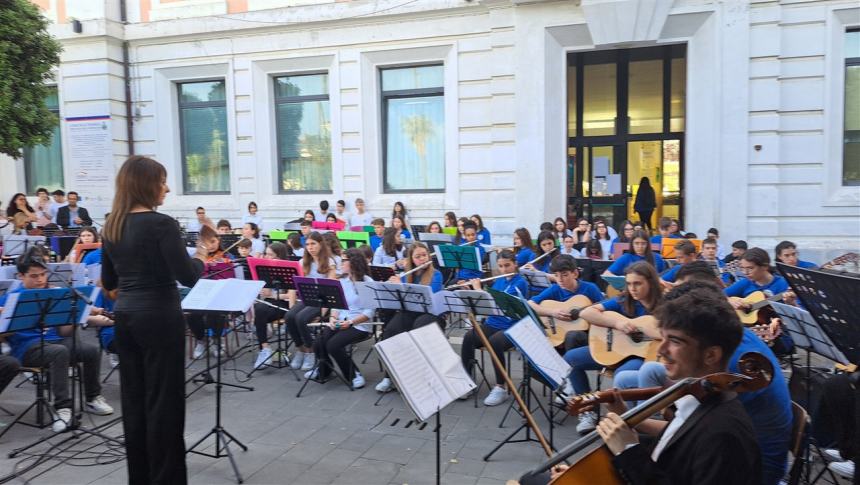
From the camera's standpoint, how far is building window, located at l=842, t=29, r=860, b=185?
1199 centimetres

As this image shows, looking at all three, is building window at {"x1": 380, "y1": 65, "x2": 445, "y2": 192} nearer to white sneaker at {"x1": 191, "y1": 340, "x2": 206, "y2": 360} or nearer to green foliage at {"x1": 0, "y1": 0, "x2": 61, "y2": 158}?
green foliage at {"x1": 0, "y1": 0, "x2": 61, "y2": 158}

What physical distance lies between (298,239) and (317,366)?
4.26m

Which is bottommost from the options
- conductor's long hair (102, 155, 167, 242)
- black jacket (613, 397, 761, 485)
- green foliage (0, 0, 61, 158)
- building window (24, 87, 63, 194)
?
black jacket (613, 397, 761, 485)

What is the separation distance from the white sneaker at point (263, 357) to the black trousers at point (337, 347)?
928mm

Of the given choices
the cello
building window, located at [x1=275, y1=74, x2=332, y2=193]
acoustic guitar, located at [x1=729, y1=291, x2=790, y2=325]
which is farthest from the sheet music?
building window, located at [x1=275, y1=74, x2=332, y2=193]

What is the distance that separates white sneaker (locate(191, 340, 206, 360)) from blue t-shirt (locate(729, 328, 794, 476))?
22.6 feet

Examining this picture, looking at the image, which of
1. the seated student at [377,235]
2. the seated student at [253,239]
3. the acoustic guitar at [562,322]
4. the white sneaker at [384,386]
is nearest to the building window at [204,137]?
the seated student at [253,239]

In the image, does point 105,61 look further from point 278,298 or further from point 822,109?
point 822,109

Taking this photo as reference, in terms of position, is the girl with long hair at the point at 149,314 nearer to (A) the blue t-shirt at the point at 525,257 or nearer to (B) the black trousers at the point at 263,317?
(B) the black trousers at the point at 263,317

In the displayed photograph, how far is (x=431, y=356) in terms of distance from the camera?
11.4 feet

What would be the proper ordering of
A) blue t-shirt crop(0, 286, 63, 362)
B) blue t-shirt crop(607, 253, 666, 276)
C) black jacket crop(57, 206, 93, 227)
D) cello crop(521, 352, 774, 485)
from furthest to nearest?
black jacket crop(57, 206, 93, 227)
blue t-shirt crop(607, 253, 666, 276)
blue t-shirt crop(0, 286, 63, 362)
cello crop(521, 352, 774, 485)

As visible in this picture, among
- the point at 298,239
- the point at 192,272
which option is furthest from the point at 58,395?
the point at 298,239

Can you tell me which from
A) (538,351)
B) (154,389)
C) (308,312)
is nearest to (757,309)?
(538,351)

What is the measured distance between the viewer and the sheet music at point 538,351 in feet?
12.3
